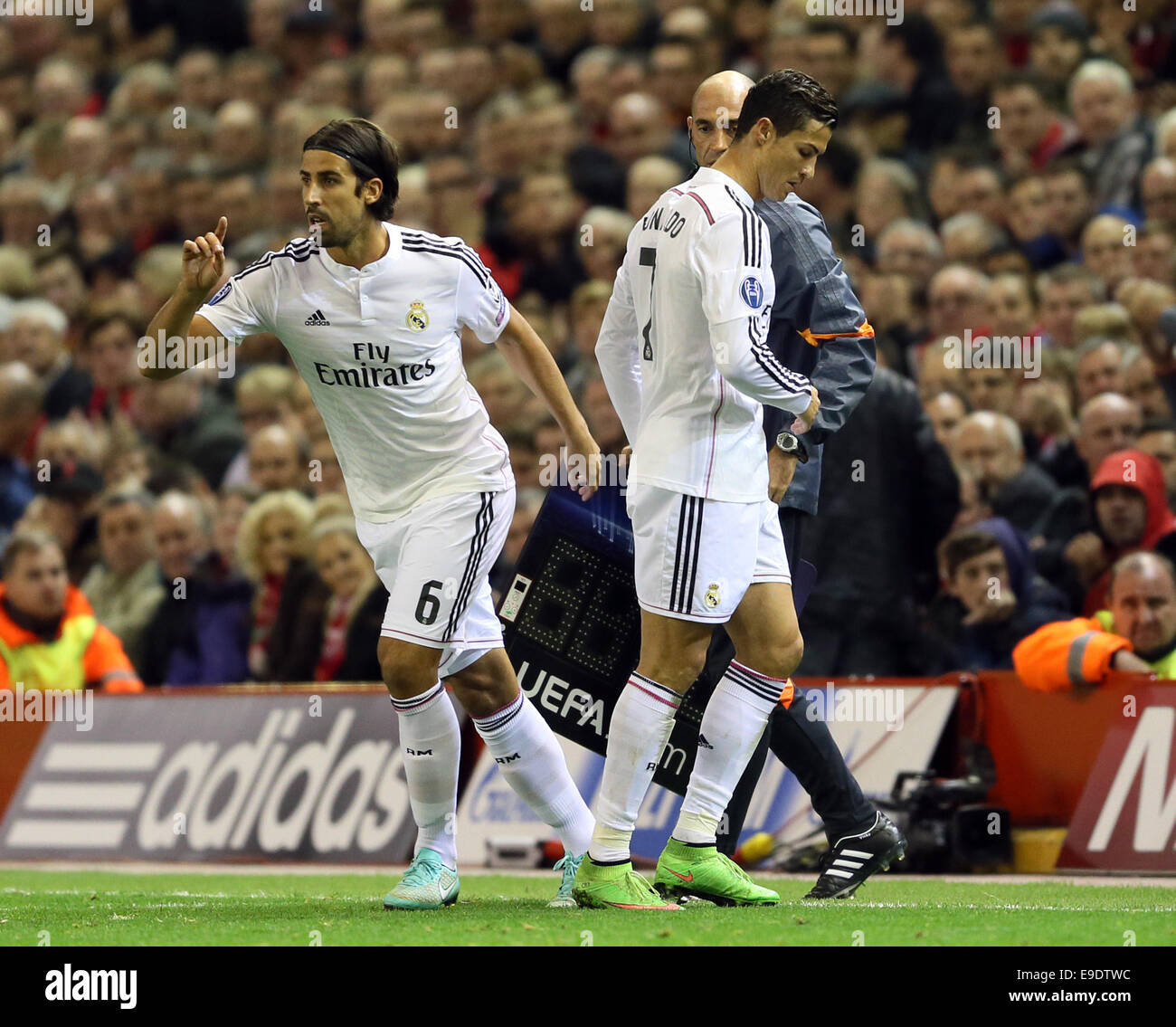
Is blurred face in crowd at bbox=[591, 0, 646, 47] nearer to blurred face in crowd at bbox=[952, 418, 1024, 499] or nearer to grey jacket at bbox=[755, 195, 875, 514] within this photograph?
blurred face in crowd at bbox=[952, 418, 1024, 499]

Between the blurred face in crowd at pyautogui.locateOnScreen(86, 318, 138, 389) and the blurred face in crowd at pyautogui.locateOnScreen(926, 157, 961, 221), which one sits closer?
the blurred face in crowd at pyautogui.locateOnScreen(926, 157, 961, 221)

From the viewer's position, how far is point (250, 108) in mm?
16609

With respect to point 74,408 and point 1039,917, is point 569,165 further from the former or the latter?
point 1039,917

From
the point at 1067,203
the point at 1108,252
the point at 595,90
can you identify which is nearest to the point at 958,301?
the point at 1108,252

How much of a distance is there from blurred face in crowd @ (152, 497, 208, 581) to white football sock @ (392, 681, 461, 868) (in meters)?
5.74

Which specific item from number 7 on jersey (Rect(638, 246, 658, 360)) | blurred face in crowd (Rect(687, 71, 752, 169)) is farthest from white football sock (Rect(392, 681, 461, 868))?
blurred face in crowd (Rect(687, 71, 752, 169))

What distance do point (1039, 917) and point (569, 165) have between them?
8618 mm

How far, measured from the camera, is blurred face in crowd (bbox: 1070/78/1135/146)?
443 inches

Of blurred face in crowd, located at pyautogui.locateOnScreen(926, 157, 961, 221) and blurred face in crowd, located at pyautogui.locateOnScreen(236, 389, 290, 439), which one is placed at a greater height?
blurred face in crowd, located at pyautogui.locateOnScreen(926, 157, 961, 221)

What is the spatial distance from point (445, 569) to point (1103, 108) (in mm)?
6746

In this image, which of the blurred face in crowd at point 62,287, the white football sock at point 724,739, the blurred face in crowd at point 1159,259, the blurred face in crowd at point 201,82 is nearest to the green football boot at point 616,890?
the white football sock at point 724,739

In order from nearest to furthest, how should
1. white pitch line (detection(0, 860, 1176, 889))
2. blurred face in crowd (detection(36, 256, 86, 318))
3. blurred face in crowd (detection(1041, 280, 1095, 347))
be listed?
white pitch line (detection(0, 860, 1176, 889)) < blurred face in crowd (detection(1041, 280, 1095, 347)) < blurred face in crowd (detection(36, 256, 86, 318))

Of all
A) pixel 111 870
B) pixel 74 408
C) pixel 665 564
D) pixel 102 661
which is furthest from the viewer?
pixel 74 408
